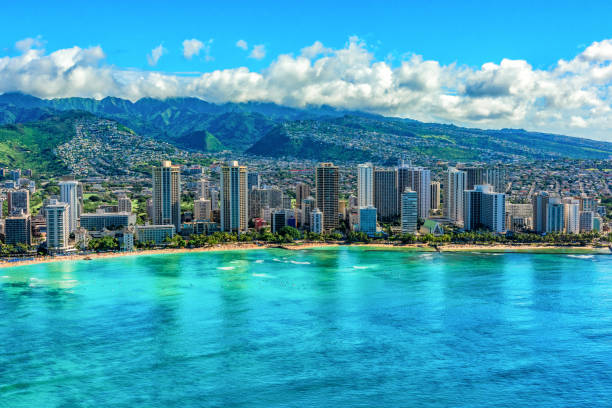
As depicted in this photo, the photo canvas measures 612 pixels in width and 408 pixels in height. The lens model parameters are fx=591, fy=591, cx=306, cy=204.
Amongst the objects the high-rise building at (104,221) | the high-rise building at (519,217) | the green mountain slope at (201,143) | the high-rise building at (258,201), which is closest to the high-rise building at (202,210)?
the high-rise building at (258,201)

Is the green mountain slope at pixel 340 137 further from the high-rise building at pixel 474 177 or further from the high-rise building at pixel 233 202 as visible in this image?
the high-rise building at pixel 233 202

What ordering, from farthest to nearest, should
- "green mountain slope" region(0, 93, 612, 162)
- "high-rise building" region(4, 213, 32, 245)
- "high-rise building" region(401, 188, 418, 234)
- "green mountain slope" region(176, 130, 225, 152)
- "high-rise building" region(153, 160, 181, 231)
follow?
"green mountain slope" region(176, 130, 225, 152), "green mountain slope" region(0, 93, 612, 162), "high-rise building" region(153, 160, 181, 231), "high-rise building" region(401, 188, 418, 234), "high-rise building" region(4, 213, 32, 245)

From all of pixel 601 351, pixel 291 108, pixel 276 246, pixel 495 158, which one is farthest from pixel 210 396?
pixel 291 108

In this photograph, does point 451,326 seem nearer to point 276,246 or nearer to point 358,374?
point 358,374

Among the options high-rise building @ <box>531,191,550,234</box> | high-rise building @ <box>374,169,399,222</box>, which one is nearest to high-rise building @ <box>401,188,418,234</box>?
high-rise building @ <box>531,191,550,234</box>

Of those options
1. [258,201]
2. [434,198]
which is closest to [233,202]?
[258,201]

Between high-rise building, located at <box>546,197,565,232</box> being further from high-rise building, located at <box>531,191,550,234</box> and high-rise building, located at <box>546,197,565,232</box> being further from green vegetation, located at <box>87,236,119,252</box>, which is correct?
green vegetation, located at <box>87,236,119,252</box>
